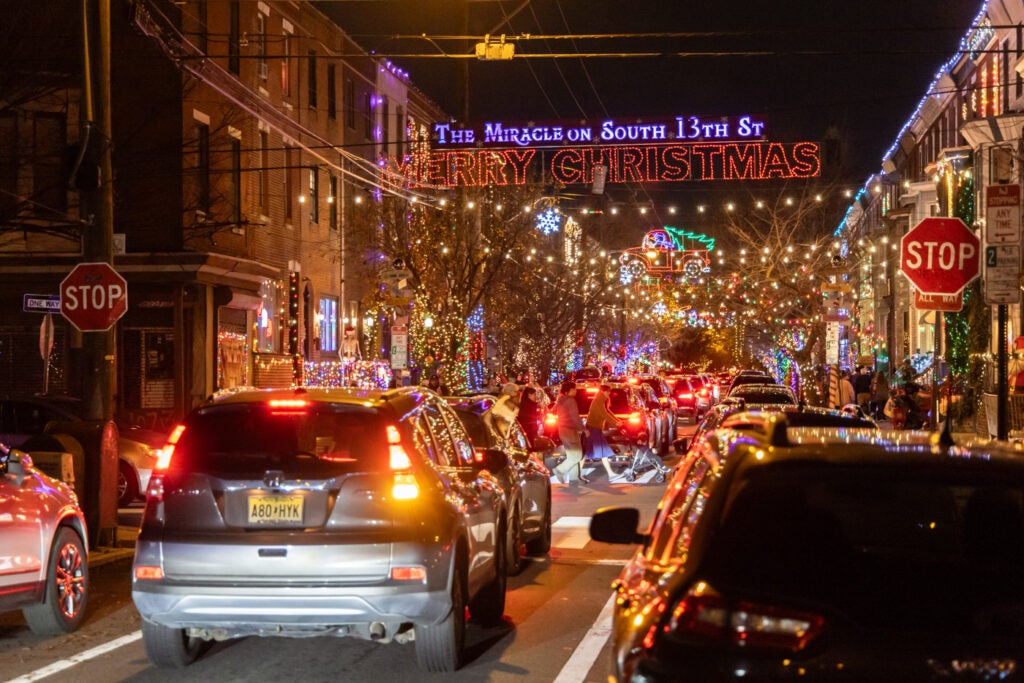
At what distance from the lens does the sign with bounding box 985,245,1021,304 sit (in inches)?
563

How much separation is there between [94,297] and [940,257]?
32.9 feet

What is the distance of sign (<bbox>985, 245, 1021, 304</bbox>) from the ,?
8708mm

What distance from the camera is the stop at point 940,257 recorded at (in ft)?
50.7

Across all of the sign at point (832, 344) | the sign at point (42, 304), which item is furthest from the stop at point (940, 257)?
the sign at point (832, 344)

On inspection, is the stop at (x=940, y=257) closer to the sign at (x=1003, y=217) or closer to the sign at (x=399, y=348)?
the sign at (x=1003, y=217)

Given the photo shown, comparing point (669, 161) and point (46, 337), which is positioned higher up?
point (669, 161)

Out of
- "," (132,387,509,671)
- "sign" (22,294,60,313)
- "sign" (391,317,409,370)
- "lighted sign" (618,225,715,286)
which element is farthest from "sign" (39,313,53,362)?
"lighted sign" (618,225,715,286)

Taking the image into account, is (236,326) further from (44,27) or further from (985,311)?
(985,311)

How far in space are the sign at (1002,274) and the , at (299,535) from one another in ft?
28.6

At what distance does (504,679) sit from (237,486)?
203 cm

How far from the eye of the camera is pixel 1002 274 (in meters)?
14.3

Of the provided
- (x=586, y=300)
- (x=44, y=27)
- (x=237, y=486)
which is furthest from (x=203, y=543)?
(x=586, y=300)

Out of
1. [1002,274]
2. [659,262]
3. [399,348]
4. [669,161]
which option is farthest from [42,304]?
[659,262]

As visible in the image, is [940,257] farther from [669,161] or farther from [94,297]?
[669,161]
